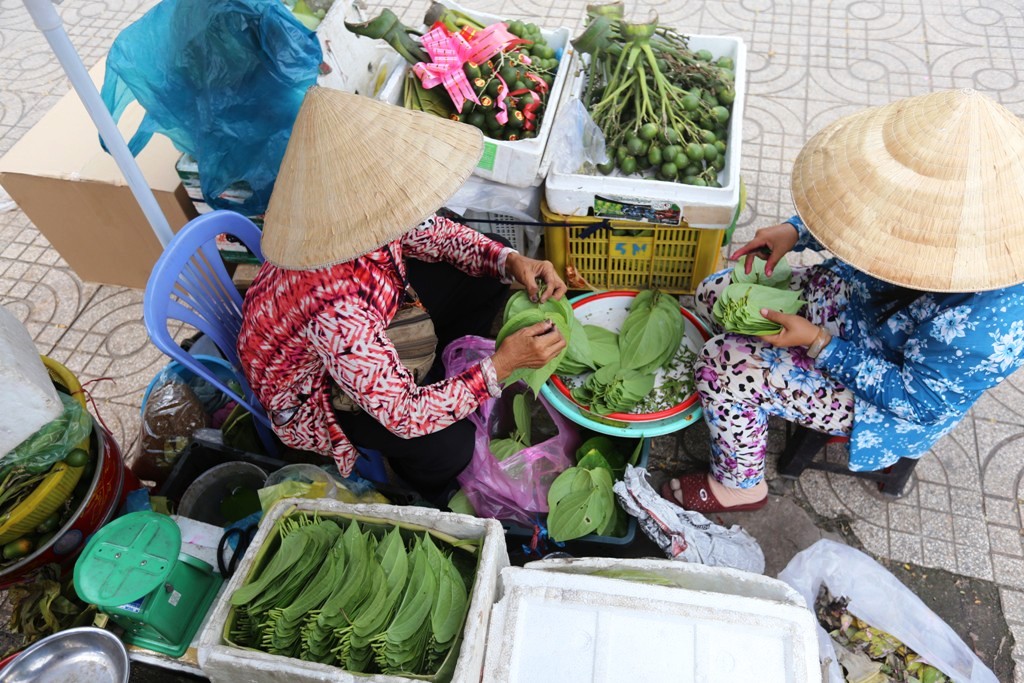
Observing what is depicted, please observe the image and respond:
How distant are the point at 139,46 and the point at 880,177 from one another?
86.2 inches

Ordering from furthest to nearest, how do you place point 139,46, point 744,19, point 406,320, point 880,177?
point 744,19
point 139,46
point 406,320
point 880,177

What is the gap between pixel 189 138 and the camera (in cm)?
238

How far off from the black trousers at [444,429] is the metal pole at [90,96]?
2.68 ft

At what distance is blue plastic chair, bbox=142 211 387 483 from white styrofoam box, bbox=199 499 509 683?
510mm

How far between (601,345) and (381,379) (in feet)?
3.08

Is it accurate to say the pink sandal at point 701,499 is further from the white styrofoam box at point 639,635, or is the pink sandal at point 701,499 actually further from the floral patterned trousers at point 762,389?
the white styrofoam box at point 639,635

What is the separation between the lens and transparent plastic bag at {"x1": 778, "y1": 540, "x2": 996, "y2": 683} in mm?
1876

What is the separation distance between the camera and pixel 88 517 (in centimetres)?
201

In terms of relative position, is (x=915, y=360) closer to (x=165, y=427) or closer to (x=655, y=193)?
(x=655, y=193)

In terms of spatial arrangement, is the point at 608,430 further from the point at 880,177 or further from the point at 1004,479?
the point at 1004,479

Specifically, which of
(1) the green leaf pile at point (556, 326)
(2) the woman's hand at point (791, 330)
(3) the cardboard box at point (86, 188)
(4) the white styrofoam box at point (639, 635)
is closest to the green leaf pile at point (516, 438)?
(1) the green leaf pile at point (556, 326)

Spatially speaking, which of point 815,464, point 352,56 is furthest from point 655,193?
point 352,56

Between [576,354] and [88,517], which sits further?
[576,354]

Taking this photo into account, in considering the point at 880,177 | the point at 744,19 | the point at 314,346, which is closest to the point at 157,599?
the point at 314,346
